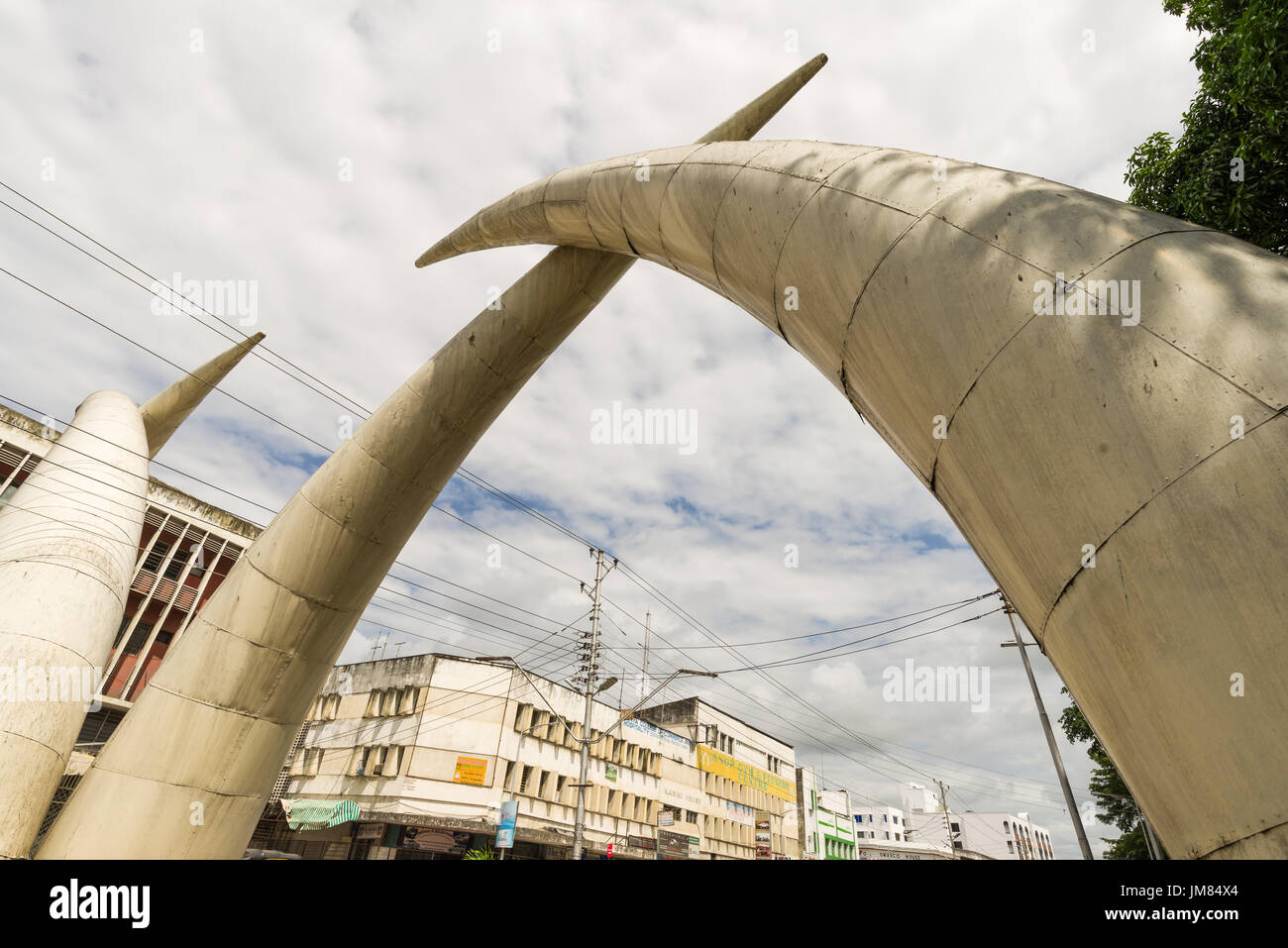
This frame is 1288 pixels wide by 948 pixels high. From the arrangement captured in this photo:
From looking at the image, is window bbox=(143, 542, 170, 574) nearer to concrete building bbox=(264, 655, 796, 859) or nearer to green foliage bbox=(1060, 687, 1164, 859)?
concrete building bbox=(264, 655, 796, 859)

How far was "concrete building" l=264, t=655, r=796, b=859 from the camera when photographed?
28.9 m

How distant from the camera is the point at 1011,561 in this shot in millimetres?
2365

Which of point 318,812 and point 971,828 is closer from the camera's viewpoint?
point 318,812

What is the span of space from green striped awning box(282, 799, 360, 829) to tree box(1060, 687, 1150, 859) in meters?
28.1

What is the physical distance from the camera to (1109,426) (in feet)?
6.55

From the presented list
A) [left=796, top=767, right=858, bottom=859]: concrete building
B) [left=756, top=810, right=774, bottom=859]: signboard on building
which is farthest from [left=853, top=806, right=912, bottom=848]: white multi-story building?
[left=756, top=810, right=774, bottom=859]: signboard on building

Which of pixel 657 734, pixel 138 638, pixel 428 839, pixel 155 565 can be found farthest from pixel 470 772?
pixel 155 565

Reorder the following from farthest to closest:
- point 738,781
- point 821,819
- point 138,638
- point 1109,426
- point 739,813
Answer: point 821,819, point 738,781, point 739,813, point 138,638, point 1109,426

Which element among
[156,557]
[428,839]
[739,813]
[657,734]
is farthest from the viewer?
[739,813]

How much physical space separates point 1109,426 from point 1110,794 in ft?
122

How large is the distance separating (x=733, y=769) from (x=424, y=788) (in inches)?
991

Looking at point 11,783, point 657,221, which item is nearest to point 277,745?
point 11,783

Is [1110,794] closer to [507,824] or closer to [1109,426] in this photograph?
[507,824]
